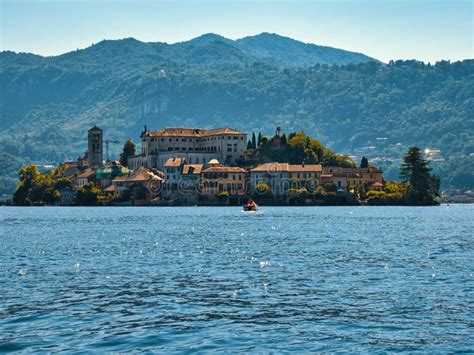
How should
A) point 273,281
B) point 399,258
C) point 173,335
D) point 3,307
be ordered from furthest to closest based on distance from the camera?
point 399,258 → point 273,281 → point 3,307 → point 173,335

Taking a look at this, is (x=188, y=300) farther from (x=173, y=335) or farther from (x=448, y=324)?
(x=448, y=324)

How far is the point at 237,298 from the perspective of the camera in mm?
46281

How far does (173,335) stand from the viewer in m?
37.4

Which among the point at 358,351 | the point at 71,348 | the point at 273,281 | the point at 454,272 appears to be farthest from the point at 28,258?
the point at 358,351

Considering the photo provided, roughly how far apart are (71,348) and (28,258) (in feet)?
114

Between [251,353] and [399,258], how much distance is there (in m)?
35.3

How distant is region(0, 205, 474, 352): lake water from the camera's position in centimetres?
3666

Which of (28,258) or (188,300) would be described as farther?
(28,258)

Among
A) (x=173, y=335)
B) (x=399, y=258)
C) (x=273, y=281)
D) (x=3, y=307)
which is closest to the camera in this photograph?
(x=173, y=335)

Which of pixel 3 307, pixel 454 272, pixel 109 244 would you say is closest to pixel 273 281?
pixel 454 272

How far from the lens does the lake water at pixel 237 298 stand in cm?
3666

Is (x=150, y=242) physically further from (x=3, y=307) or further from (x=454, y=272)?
(x=3, y=307)

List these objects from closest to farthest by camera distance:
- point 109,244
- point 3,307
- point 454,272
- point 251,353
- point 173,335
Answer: point 251,353 < point 173,335 < point 3,307 < point 454,272 < point 109,244

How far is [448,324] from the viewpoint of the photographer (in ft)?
130
